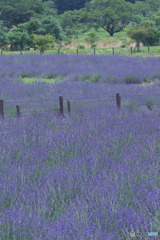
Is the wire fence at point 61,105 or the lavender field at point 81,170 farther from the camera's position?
the wire fence at point 61,105

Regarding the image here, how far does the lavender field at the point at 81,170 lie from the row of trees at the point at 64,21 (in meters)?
26.9

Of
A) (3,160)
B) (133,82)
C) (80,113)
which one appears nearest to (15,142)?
(3,160)

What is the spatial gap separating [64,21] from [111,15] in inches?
236

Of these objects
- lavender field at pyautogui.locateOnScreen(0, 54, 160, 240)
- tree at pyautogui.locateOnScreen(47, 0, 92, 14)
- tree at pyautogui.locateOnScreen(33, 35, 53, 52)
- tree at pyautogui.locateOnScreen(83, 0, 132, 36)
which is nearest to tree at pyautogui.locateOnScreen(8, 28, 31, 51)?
tree at pyautogui.locateOnScreen(33, 35, 53, 52)

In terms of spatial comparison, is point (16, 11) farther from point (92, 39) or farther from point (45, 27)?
point (92, 39)

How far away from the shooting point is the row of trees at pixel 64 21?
118ft

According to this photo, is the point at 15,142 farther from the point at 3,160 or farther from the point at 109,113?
the point at 109,113

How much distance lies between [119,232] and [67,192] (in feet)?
2.67

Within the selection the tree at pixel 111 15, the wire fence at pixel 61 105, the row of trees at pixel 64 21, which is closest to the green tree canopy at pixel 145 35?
the row of trees at pixel 64 21

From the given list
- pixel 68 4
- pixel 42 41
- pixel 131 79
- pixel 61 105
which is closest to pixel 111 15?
pixel 42 41

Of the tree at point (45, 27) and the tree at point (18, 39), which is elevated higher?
the tree at point (45, 27)

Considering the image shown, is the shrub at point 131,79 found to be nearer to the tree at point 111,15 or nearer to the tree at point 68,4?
the tree at point 111,15

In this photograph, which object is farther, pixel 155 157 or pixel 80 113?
pixel 80 113

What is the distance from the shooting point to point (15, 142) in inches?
213
